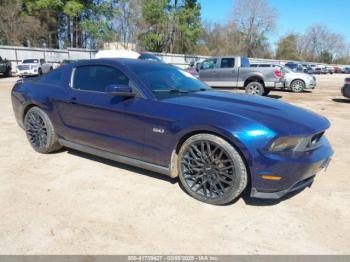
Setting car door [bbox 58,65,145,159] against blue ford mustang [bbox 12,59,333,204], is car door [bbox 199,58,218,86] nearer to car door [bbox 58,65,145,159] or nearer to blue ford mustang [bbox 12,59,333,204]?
blue ford mustang [bbox 12,59,333,204]

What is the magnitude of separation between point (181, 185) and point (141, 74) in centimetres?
144

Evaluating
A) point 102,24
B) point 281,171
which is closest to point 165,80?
point 281,171

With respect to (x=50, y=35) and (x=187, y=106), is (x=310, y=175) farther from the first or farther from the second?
(x=50, y=35)

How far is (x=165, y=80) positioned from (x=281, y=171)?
1.90m

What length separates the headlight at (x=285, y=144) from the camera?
302cm

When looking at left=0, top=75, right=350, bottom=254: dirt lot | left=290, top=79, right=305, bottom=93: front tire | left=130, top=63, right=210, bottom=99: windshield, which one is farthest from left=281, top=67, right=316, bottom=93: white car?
left=130, top=63, right=210, bottom=99: windshield

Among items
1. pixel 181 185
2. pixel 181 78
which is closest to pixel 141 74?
pixel 181 78

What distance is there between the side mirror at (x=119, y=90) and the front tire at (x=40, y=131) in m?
1.52

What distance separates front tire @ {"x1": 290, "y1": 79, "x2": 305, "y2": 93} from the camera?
16.4m

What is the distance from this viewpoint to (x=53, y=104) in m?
4.58

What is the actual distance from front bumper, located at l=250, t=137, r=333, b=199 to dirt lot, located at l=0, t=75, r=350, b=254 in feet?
0.95

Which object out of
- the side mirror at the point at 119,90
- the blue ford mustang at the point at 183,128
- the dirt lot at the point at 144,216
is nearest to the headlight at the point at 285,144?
the blue ford mustang at the point at 183,128

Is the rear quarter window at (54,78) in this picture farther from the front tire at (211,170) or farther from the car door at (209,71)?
the car door at (209,71)

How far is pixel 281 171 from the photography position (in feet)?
9.90
